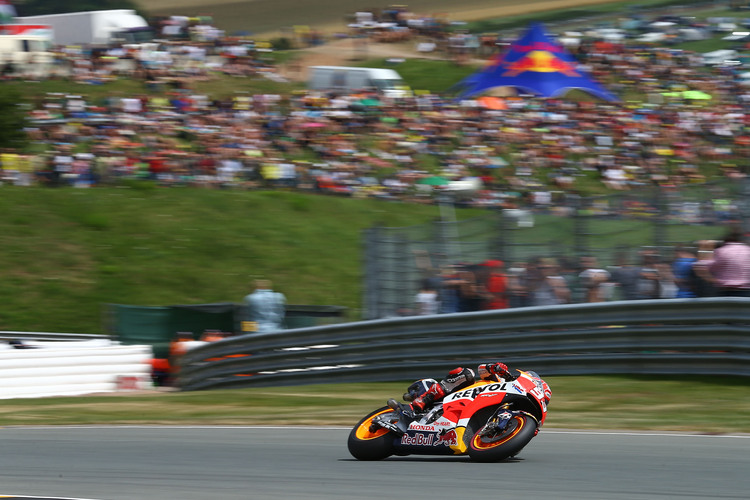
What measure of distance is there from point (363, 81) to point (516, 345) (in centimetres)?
2031

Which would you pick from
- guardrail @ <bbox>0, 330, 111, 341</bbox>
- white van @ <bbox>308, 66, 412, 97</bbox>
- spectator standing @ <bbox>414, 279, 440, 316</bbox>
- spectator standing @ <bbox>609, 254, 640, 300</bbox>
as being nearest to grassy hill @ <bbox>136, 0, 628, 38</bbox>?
white van @ <bbox>308, 66, 412, 97</bbox>

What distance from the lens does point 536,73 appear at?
2703 cm

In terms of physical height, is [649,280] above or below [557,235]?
below

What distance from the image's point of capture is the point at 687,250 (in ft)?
32.8

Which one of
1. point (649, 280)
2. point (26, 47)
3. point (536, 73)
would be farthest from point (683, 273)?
point (26, 47)

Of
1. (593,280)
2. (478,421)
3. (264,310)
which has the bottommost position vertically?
(264,310)

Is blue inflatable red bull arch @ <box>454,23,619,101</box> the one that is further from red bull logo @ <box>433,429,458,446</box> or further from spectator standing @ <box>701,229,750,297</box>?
red bull logo @ <box>433,429,458,446</box>

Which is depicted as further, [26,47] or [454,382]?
[26,47]

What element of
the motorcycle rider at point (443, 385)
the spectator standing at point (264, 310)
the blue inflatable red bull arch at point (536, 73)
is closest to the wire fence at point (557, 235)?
the spectator standing at point (264, 310)

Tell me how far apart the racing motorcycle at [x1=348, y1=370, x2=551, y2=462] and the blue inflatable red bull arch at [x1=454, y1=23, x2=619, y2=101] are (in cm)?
2106

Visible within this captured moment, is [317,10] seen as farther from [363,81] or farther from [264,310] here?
[264,310]

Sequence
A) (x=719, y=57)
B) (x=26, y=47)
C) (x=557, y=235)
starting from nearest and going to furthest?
1. (x=557, y=235)
2. (x=719, y=57)
3. (x=26, y=47)

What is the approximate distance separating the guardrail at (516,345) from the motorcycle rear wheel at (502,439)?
14.5 ft

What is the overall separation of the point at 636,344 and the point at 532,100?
1798 centimetres
